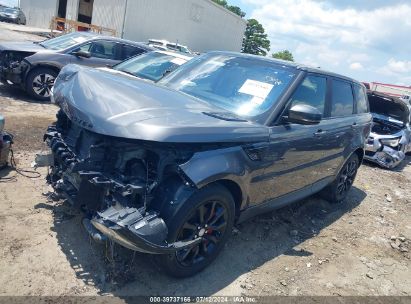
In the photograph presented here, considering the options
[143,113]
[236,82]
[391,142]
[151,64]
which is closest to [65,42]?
[151,64]

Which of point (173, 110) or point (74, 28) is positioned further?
point (74, 28)

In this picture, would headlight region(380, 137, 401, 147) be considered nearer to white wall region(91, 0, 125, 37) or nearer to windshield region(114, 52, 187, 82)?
windshield region(114, 52, 187, 82)

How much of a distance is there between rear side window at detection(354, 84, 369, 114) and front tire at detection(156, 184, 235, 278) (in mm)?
3381

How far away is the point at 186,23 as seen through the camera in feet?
110

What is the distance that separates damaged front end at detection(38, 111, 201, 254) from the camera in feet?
8.99

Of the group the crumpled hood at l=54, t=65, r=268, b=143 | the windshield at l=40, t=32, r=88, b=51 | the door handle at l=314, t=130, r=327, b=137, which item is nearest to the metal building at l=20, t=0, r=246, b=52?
the windshield at l=40, t=32, r=88, b=51

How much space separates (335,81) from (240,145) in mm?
2391

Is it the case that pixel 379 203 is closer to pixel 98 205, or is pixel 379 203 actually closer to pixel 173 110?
pixel 173 110

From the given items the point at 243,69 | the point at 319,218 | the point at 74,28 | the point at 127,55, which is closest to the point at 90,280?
the point at 243,69

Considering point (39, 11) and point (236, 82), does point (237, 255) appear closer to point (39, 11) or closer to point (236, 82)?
point (236, 82)

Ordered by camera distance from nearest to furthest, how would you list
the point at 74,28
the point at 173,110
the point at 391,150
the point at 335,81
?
the point at 173,110 → the point at 335,81 → the point at 391,150 → the point at 74,28

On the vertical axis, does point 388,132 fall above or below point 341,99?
below

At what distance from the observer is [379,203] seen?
6.61 meters

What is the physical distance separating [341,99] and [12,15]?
36.8 metres
